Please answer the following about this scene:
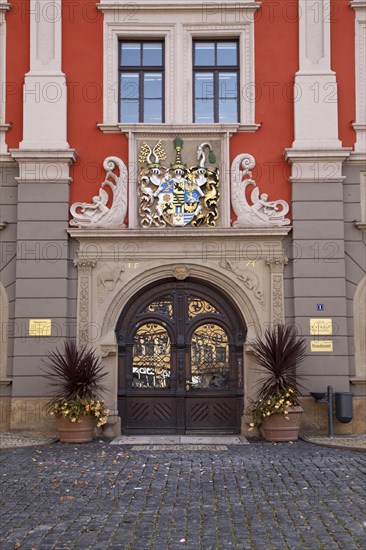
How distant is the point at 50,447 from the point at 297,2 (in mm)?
9438

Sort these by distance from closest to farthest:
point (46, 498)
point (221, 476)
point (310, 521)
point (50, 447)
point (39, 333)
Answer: point (310, 521), point (46, 498), point (221, 476), point (50, 447), point (39, 333)

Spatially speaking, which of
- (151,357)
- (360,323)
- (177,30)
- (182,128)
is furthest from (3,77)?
(360,323)

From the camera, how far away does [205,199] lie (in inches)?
638

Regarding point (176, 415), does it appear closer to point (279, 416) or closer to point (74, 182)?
point (279, 416)

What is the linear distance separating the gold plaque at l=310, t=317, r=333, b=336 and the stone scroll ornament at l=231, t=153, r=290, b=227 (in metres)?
1.92

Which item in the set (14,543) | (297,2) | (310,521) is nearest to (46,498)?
(14,543)

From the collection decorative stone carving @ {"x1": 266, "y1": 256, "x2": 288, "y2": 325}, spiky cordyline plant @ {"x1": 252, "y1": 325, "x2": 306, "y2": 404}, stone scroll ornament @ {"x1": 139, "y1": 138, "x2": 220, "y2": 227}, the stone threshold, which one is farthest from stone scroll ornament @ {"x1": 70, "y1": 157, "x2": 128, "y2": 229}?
the stone threshold

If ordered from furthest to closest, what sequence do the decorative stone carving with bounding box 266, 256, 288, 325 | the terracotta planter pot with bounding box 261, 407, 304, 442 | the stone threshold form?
the decorative stone carving with bounding box 266, 256, 288, 325
the terracotta planter pot with bounding box 261, 407, 304, 442
the stone threshold

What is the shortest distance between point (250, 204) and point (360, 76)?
3.24 metres

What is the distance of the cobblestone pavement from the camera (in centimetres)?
772

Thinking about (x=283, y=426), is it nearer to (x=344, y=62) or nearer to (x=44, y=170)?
(x=44, y=170)

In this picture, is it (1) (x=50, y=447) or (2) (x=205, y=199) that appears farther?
(2) (x=205, y=199)

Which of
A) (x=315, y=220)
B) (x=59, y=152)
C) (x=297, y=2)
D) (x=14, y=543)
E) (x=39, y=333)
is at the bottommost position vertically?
(x=14, y=543)

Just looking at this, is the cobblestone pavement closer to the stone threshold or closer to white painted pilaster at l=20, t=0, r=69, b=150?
the stone threshold
